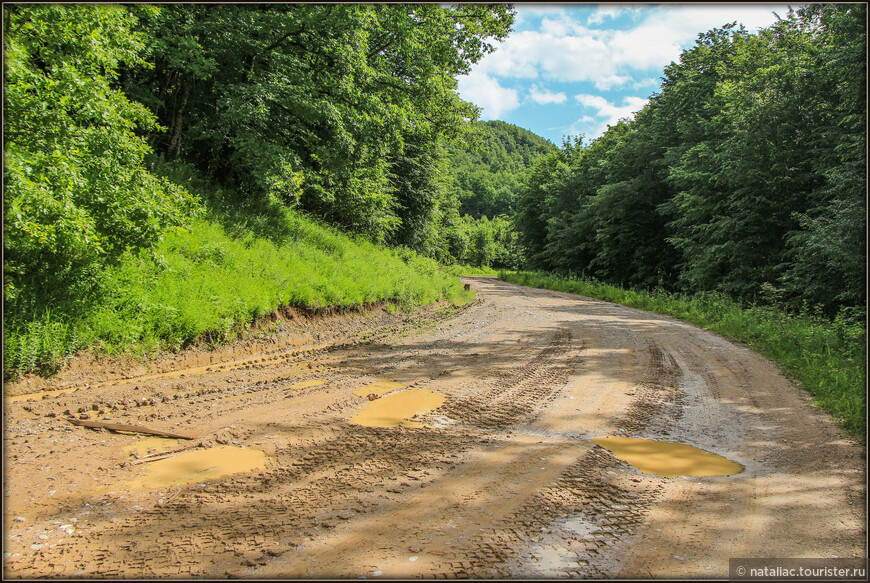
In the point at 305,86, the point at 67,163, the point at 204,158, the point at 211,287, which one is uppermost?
the point at 305,86

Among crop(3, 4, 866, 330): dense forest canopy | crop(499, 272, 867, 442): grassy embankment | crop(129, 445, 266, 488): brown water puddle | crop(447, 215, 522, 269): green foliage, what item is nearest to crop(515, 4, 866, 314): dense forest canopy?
crop(3, 4, 866, 330): dense forest canopy

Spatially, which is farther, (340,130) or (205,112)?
(205,112)

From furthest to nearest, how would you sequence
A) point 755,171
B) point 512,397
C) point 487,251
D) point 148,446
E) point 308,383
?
point 487,251 < point 755,171 < point 308,383 < point 512,397 < point 148,446

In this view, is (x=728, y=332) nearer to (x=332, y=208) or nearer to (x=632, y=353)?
(x=632, y=353)

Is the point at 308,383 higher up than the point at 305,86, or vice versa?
the point at 305,86

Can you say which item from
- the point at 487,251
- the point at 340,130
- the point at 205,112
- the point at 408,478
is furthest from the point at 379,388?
the point at 487,251

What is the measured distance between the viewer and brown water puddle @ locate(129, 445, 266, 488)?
11.8 feet

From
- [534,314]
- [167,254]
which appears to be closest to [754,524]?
[167,254]

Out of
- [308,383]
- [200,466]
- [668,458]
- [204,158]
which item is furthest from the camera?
[204,158]

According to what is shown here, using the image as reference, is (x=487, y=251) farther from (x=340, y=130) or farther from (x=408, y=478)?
(x=408, y=478)

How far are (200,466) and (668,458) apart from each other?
4125 mm

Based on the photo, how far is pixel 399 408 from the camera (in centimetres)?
550

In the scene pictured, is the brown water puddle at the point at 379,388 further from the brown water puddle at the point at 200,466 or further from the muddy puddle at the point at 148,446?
the muddy puddle at the point at 148,446

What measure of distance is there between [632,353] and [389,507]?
7.46 meters
